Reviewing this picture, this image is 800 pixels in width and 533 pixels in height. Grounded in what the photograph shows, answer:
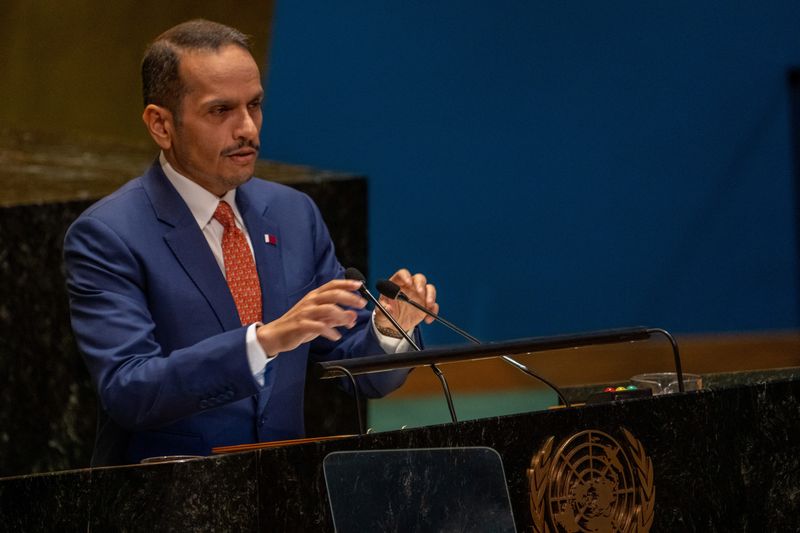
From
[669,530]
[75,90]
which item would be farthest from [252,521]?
[75,90]

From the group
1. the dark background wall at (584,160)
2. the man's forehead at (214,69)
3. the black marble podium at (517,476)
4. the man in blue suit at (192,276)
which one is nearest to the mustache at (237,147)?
the man in blue suit at (192,276)

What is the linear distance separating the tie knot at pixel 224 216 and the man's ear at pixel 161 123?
17 centimetres

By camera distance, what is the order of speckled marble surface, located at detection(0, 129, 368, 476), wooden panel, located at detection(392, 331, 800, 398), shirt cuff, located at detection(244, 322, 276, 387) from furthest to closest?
wooden panel, located at detection(392, 331, 800, 398) < speckled marble surface, located at detection(0, 129, 368, 476) < shirt cuff, located at detection(244, 322, 276, 387)

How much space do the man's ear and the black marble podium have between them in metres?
0.96

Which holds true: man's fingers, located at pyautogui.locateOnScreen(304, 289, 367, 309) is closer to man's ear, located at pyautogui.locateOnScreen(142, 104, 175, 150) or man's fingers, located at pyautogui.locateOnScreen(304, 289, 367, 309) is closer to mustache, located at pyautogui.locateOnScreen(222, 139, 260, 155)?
mustache, located at pyautogui.locateOnScreen(222, 139, 260, 155)

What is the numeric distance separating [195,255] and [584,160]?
357 cm

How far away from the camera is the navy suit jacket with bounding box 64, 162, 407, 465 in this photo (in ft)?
7.84

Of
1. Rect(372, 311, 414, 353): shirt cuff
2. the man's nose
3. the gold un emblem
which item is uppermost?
the man's nose

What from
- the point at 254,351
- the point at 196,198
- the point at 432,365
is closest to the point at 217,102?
the point at 196,198

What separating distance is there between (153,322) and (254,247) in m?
0.29

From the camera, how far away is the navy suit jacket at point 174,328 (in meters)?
2.39

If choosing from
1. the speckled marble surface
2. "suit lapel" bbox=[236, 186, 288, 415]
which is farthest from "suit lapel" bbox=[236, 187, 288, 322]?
the speckled marble surface

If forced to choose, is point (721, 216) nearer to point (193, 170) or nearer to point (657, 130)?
point (657, 130)

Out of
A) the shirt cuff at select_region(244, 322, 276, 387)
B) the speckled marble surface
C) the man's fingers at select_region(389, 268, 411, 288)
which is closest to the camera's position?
the shirt cuff at select_region(244, 322, 276, 387)
